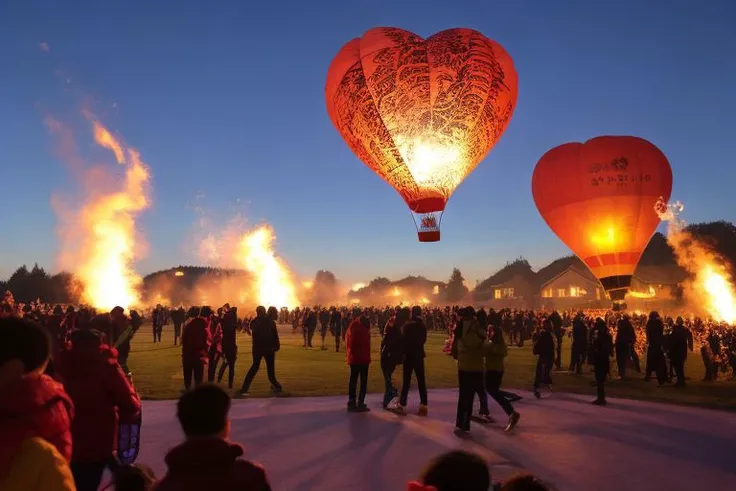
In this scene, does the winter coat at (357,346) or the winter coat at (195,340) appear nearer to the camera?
the winter coat at (357,346)

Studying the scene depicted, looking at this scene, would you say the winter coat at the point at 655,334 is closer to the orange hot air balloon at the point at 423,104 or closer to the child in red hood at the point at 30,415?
the orange hot air balloon at the point at 423,104

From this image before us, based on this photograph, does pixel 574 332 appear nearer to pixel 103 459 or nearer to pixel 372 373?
pixel 372 373

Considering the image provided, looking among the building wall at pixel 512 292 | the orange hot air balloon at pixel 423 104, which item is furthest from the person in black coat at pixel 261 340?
the building wall at pixel 512 292

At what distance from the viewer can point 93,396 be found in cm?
366

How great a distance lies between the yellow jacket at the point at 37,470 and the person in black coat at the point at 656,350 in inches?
598

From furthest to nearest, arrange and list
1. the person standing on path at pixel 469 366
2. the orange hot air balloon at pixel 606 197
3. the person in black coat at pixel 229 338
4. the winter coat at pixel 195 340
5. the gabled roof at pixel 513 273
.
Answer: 1. the gabled roof at pixel 513 273
2. the orange hot air balloon at pixel 606 197
3. the person in black coat at pixel 229 338
4. the winter coat at pixel 195 340
5. the person standing on path at pixel 469 366

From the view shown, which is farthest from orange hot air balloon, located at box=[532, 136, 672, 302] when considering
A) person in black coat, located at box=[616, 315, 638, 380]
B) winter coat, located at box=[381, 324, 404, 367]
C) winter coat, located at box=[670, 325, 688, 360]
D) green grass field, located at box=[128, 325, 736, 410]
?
winter coat, located at box=[381, 324, 404, 367]

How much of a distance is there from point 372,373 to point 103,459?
12619 millimetres

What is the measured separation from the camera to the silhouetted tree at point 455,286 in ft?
422

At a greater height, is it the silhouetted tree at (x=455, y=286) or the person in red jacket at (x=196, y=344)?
the silhouetted tree at (x=455, y=286)

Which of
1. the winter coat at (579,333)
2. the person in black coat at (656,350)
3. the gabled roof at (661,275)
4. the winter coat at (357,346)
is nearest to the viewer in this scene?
the winter coat at (357,346)

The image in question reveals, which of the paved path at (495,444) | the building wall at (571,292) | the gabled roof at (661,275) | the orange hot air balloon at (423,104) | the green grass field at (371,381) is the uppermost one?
the orange hot air balloon at (423,104)

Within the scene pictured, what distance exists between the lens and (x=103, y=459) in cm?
369

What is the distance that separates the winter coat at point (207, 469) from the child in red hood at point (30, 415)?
470 mm
